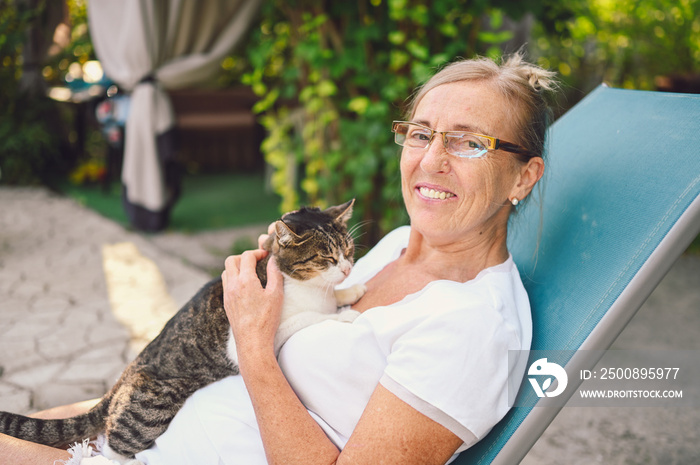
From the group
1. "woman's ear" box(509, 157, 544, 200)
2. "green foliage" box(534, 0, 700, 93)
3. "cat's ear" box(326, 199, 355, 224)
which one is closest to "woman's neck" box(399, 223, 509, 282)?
"woman's ear" box(509, 157, 544, 200)

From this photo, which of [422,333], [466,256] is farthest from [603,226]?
[422,333]

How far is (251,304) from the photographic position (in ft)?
5.17

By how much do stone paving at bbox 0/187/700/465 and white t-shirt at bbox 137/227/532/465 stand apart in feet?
4.54

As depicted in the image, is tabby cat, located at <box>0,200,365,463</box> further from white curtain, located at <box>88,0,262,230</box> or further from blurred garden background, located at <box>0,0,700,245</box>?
white curtain, located at <box>88,0,262,230</box>

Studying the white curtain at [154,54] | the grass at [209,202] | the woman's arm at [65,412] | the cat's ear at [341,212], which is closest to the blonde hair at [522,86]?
the cat's ear at [341,212]

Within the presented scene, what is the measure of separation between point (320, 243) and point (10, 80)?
24.9 feet

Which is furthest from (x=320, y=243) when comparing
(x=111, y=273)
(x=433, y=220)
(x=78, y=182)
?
(x=78, y=182)

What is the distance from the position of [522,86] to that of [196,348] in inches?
53.1

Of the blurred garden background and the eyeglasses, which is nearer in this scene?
the eyeglasses

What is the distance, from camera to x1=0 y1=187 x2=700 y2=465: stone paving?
258 centimetres

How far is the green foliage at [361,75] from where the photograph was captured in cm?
375

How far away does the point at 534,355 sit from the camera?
1.41 meters

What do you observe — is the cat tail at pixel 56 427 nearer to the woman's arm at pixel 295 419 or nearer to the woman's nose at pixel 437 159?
the woman's arm at pixel 295 419

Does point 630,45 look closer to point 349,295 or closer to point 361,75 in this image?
point 361,75
